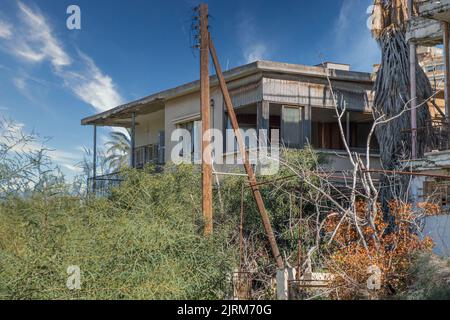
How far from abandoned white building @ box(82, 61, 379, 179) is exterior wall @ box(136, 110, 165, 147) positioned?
2.07 m

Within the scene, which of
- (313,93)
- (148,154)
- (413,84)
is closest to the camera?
(413,84)

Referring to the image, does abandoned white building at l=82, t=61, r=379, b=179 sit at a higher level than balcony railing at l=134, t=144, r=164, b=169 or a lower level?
higher

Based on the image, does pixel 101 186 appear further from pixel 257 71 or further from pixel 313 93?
pixel 313 93

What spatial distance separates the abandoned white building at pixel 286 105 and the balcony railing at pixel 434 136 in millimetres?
2537

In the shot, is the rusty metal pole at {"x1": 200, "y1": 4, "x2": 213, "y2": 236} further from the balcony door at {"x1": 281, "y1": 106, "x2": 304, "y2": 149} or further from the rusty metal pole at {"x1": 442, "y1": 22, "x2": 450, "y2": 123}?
the rusty metal pole at {"x1": 442, "y1": 22, "x2": 450, "y2": 123}

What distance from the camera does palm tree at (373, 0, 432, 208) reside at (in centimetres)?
1808

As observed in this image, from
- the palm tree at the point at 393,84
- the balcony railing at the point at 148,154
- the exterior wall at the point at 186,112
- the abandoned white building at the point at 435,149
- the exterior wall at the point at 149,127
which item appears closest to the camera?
the abandoned white building at the point at 435,149

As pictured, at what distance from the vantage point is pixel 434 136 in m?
17.0

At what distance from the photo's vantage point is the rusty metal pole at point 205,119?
14.8m

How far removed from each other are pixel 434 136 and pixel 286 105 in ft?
17.1

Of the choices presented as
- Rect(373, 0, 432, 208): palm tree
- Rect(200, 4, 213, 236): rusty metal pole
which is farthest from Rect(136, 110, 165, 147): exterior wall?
Rect(200, 4, 213, 236): rusty metal pole

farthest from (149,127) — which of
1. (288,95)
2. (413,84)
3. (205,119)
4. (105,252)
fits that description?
(105,252)

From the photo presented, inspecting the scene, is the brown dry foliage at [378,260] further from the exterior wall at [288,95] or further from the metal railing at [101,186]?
the exterior wall at [288,95]

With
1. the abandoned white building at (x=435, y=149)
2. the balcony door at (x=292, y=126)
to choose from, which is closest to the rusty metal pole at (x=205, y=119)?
the abandoned white building at (x=435, y=149)
